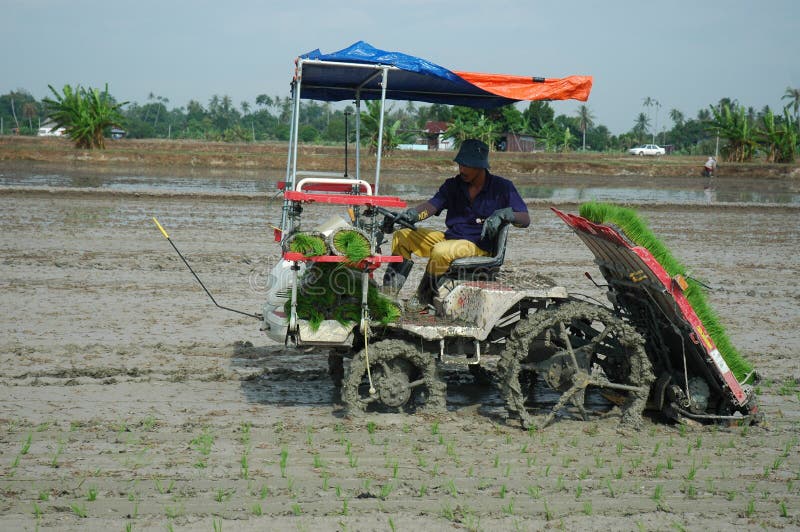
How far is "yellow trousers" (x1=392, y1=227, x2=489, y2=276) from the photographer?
6117 mm

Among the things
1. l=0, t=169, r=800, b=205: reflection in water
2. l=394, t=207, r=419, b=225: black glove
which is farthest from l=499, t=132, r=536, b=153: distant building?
l=394, t=207, r=419, b=225: black glove

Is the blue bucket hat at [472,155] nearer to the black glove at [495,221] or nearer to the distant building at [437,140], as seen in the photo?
the black glove at [495,221]

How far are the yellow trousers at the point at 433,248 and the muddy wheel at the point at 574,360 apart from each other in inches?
28.4

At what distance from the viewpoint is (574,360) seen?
5793mm

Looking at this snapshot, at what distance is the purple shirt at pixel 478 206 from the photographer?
638 centimetres

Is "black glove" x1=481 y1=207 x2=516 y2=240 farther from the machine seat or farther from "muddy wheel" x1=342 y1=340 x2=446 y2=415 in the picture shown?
"muddy wheel" x1=342 y1=340 x2=446 y2=415

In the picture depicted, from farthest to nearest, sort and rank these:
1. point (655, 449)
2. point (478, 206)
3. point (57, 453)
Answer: point (478, 206), point (655, 449), point (57, 453)

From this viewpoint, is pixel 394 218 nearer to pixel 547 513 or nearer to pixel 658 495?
pixel 547 513

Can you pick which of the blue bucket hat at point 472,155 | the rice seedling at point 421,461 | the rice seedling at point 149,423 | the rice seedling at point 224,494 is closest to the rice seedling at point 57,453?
the rice seedling at point 149,423

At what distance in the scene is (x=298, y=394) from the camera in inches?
255

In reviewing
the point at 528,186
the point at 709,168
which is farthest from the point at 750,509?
the point at 709,168

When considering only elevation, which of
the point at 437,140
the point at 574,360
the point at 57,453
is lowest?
Result: the point at 57,453

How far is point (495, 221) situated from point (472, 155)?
63 cm

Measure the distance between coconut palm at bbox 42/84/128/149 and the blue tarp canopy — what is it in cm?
3327
